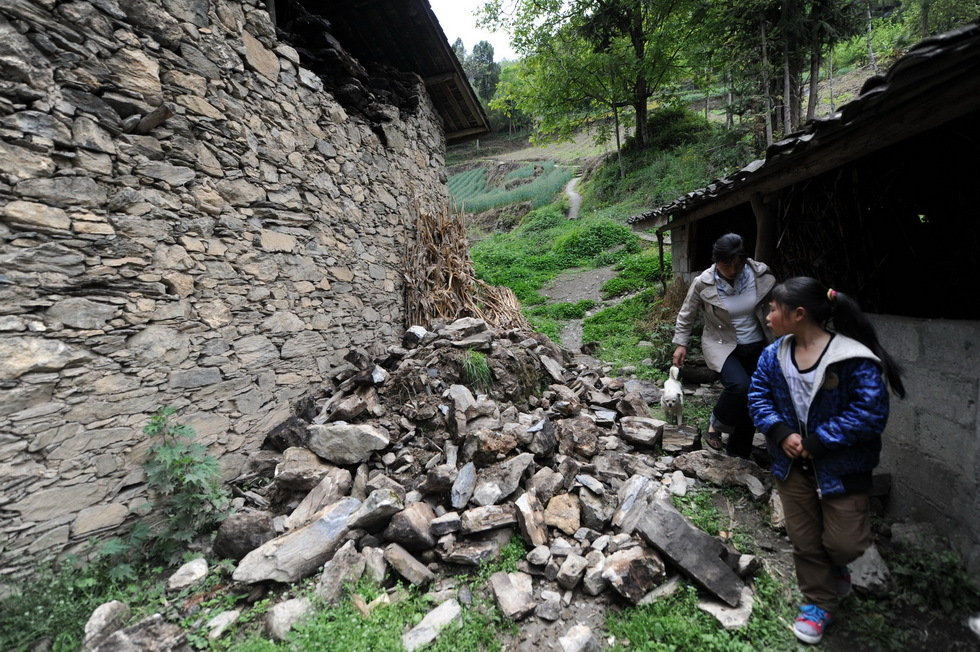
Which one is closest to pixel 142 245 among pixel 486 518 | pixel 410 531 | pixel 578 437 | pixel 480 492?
pixel 410 531

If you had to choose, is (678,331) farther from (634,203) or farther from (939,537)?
(634,203)

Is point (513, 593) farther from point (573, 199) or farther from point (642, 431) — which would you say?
point (573, 199)

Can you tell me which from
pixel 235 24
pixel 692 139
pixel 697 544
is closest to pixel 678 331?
pixel 697 544

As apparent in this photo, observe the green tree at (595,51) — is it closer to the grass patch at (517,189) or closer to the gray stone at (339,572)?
the grass patch at (517,189)

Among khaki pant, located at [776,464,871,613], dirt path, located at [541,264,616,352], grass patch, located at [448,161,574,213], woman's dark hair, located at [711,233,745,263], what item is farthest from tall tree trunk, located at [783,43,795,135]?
khaki pant, located at [776,464,871,613]

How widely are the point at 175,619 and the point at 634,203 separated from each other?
18648 mm

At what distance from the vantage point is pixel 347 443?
3.68 meters

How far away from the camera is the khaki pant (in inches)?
76.9

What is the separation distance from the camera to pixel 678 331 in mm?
3646

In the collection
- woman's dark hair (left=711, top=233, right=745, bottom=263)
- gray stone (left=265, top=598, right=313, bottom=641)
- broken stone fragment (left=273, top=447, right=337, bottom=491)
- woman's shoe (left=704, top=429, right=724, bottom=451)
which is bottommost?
woman's shoe (left=704, top=429, right=724, bottom=451)

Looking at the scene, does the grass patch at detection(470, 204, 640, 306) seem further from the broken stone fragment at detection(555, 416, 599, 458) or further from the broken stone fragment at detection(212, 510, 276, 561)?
the broken stone fragment at detection(212, 510, 276, 561)

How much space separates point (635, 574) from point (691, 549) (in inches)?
15.0

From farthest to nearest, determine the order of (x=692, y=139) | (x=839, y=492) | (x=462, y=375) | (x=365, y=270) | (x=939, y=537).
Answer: (x=692, y=139)
(x=365, y=270)
(x=462, y=375)
(x=939, y=537)
(x=839, y=492)

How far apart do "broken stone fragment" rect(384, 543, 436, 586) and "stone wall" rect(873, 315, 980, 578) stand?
10.3 feet
